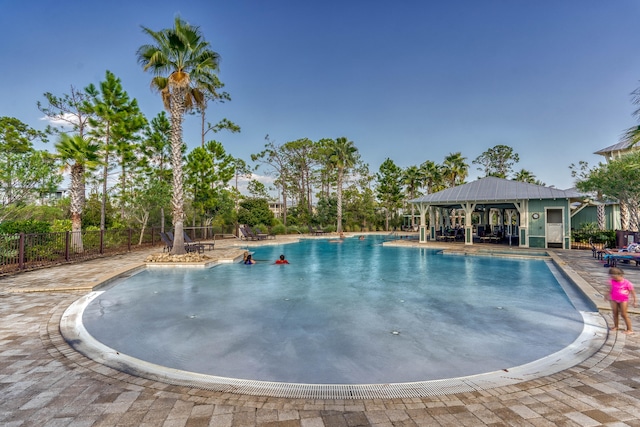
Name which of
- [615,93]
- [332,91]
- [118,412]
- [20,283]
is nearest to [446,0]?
[615,93]

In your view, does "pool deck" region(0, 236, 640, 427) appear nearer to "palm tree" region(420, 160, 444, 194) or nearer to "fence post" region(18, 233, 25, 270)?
"fence post" region(18, 233, 25, 270)

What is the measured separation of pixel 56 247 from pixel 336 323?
11562mm

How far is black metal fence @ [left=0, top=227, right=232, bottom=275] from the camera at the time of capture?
9.20 m

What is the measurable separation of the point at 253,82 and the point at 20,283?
2046 cm

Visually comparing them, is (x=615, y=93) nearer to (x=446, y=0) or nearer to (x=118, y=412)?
(x=446, y=0)

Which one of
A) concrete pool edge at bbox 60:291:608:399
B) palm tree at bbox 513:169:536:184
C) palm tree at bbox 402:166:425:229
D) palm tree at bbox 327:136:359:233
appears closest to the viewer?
concrete pool edge at bbox 60:291:608:399

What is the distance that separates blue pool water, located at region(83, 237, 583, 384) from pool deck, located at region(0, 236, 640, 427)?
0.62 meters

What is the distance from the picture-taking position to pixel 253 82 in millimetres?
23922

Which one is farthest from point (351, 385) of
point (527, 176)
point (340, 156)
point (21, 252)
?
point (527, 176)

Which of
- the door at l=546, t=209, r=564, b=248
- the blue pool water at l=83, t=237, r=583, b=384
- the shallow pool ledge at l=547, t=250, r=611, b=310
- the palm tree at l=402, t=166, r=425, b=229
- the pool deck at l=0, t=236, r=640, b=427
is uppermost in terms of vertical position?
the palm tree at l=402, t=166, r=425, b=229

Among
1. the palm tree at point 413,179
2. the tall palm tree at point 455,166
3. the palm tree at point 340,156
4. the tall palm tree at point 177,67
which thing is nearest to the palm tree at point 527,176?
the tall palm tree at point 455,166

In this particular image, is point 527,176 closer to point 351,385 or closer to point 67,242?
point 351,385

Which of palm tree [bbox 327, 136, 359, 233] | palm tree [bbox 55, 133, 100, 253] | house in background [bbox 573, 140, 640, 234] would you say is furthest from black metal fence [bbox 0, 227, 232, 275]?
house in background [bbox 573, 140, 640, 234]

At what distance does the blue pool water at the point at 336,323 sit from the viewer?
3703 millimetres
